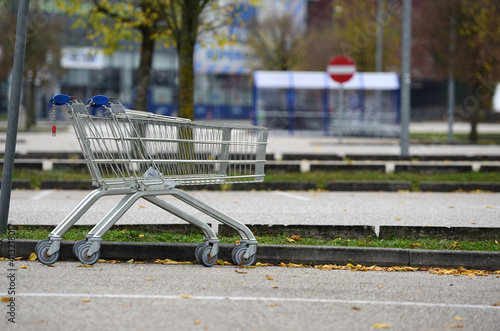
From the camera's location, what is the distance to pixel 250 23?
5066 cm

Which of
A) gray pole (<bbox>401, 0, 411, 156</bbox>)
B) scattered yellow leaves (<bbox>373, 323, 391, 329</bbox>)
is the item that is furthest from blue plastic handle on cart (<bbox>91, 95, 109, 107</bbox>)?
gray pole (<bbox>401, 0, 411, 156</bbox>)

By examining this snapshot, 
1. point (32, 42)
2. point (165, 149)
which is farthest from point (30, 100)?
point (165, 149)

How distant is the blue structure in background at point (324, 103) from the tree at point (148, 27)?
12.7 metres

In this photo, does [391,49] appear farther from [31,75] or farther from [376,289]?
[376,289]

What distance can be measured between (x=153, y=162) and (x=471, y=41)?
2346 centimetres

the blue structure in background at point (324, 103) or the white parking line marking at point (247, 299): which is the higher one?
the blue structure in background at point (324, 103)

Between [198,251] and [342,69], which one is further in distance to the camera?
[342,69]

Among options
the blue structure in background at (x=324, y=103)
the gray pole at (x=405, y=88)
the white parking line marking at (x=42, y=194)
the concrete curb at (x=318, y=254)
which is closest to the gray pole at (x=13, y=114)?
the concrete curb at (x=318, y=254)

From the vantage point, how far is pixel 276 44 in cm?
5122

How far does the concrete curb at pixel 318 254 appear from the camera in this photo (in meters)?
6.59

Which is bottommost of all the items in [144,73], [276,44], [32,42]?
[144,73]

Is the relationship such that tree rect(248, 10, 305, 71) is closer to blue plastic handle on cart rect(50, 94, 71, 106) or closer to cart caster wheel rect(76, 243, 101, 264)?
cart caster wheel rect(76, 243, 101, 264)

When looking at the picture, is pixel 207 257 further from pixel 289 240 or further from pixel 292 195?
pixel 292 195

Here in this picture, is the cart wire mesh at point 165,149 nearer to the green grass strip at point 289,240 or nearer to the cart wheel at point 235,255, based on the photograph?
the cart wheel at point 235,255
